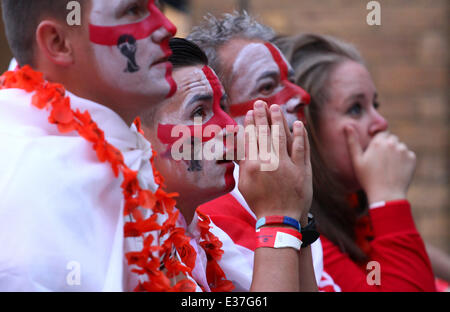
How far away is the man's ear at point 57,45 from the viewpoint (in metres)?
1.07

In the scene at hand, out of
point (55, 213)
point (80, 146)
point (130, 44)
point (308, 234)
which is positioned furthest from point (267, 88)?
point (55, 213)

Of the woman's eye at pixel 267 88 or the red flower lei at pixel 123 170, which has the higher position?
the woman's eye at pixel 267 88

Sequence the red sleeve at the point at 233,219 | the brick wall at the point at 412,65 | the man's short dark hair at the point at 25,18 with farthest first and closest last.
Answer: the brick wall at the point at 412,65
the red sleeve at the point at 233,219
the man's short dark hair at the point at 25,18

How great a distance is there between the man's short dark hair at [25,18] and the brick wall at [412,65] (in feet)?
9.30

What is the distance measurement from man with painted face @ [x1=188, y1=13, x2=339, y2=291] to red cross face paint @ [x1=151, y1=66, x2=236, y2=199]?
0.13 m

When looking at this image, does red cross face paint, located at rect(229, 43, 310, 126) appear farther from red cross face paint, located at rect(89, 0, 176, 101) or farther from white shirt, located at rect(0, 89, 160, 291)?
white shirt, located at rect(0, 89, 160, 291)

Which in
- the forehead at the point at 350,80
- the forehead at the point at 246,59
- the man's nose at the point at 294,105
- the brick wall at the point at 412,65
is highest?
the brick wall at the point at 412,65

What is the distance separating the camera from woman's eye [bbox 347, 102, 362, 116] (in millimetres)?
2099

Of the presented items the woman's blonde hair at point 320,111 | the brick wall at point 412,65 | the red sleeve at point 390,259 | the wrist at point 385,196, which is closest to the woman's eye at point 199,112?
the woman's blonde hair at point 320,111
